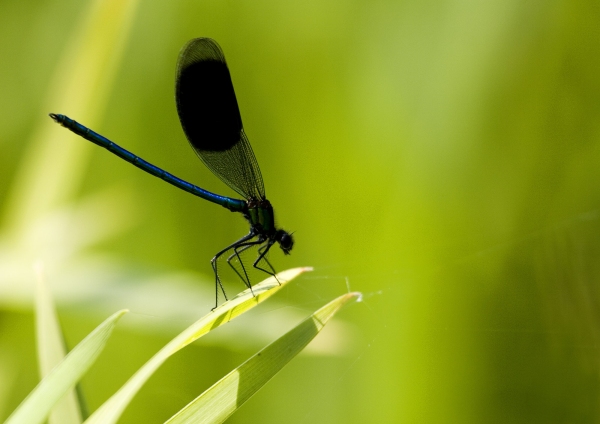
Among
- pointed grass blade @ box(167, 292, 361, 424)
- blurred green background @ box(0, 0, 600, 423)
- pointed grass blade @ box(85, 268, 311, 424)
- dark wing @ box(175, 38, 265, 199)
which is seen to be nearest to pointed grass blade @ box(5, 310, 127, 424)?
pointed grass blade @ box(85, 268, 311, 424)

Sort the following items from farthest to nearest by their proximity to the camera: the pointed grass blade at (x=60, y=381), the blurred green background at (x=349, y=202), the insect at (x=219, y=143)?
the insect at (x=219, y=143)
the blurred green background at (x=349, y=202)
the pointed grass blade at (x=60, y=381)

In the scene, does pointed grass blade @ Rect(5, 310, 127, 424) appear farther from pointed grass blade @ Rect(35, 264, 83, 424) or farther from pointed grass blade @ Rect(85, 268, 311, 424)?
pointed grass blade @ Rect(35, 264, 83, 424)

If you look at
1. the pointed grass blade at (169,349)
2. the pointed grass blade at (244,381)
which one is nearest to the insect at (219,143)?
the pointed grass blade at (169,349)

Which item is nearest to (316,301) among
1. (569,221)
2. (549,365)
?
(549,365)

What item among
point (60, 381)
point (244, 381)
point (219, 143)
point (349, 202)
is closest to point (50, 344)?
point (60, 381)

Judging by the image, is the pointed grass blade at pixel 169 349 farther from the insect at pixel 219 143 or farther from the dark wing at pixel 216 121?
the dark wing at pixel 216 121
